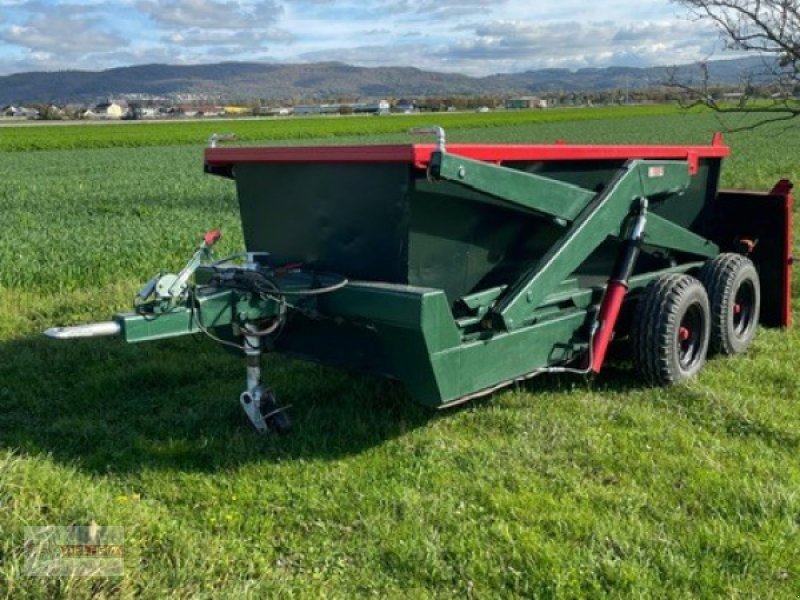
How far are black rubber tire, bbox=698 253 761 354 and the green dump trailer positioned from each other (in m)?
0.01

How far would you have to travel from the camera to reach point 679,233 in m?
5.46

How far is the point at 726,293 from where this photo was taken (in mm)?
5473

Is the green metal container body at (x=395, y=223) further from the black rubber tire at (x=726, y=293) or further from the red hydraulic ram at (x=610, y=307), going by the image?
the black rubber tire at (x=726, y=293)

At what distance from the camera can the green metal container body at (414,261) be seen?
387cm

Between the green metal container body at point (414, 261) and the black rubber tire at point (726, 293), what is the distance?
961 millimetres

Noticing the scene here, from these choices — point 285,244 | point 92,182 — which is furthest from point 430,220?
point 92,182

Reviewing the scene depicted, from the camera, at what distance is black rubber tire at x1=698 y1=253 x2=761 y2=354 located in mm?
5484

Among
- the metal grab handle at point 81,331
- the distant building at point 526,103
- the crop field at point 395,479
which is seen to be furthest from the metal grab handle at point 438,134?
the distant building at point 526,103

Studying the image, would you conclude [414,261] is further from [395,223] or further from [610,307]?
[610,307]

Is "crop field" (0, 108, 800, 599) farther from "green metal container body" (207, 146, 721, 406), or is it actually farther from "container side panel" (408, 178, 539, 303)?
"container side panel" (408, 178, 539, 303)

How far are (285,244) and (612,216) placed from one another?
6.00 ft

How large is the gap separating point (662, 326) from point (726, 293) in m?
0.86

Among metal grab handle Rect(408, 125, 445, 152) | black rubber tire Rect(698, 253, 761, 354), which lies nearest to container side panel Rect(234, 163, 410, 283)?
metal grab handle Rect(408, 125, 445, 152)

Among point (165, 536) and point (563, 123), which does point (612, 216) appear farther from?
point (563, 123)
